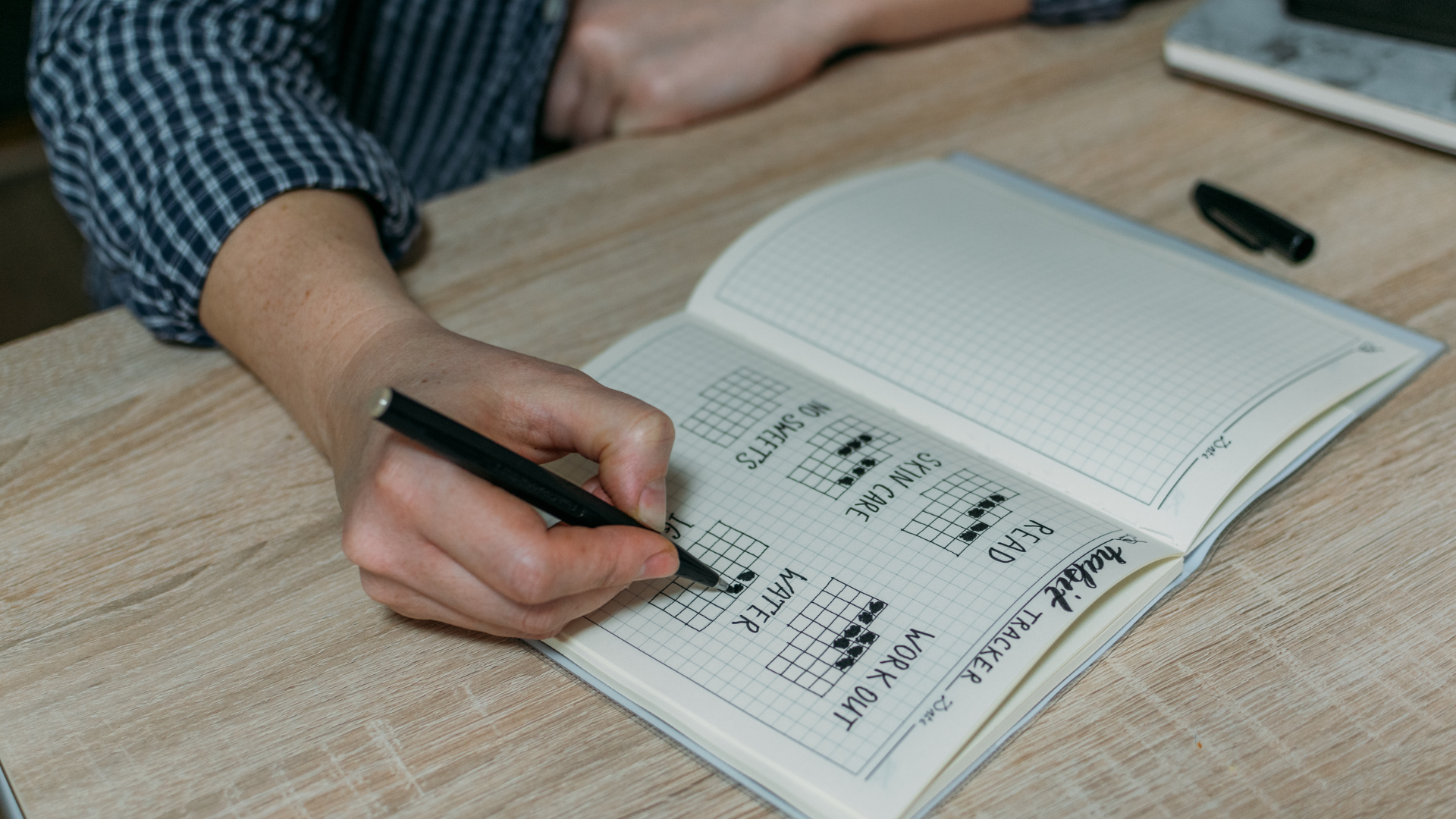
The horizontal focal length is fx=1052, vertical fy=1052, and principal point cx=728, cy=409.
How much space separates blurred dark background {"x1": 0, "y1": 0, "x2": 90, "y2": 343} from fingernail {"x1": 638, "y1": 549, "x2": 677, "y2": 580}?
5.25 feet

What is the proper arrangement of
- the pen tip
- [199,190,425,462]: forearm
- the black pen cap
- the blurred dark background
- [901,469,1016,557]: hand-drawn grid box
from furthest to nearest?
the blurred dark background → the black pen cap → [199,190,425,462]: forearm → [901,469,1016,557]: hand-drawn grid box → the pen tip

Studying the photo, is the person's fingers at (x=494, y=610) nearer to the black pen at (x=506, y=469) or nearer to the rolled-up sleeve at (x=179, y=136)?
the black pen at (x=506, y=469)

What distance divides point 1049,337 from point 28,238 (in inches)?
68.3

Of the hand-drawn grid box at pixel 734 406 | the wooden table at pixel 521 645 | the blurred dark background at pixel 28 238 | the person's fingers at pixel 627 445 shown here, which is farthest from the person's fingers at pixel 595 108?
the blurred dark background at pixel 28 238

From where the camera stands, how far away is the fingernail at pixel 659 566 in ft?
1.57

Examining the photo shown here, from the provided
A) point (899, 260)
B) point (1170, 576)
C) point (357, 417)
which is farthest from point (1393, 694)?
point (357, 417)

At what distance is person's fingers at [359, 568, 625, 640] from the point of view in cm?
48

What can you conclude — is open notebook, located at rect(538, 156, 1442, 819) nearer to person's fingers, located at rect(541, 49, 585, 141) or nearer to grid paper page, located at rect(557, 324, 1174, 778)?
grid paper page, located at rect(557, 324, 1174, 778)

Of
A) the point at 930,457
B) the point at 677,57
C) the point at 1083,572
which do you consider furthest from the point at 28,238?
the point at 1083,572

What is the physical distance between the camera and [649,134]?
0.96 m

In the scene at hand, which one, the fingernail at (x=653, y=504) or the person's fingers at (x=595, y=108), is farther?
the person's fingers at (x=595, y=108)

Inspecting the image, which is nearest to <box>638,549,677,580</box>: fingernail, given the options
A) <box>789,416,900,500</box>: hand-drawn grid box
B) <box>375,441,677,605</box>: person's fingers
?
<box>375,441,677,605</box>: person's fingers

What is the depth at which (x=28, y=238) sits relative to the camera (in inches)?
67.4

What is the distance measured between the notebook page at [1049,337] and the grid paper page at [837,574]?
3cm
